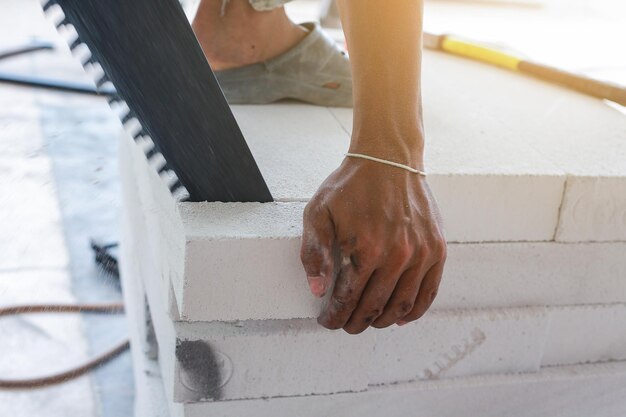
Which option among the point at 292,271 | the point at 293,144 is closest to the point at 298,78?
the point at 293,144

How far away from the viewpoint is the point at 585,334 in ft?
5.71

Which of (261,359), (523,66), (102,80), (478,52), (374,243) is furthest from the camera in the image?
(478,52)

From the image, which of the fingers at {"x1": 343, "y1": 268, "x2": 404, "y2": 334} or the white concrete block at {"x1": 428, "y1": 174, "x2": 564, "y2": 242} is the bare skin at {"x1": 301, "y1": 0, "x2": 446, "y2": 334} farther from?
the white concrete block at {"x1": 428, "y1": 174, "x2": 564, "y2": 242}

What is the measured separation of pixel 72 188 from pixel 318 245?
9.20ft

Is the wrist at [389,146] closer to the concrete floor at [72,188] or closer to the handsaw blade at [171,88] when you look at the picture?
the handsaw blade at [171,88]

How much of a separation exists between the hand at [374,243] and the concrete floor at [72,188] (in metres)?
1.32

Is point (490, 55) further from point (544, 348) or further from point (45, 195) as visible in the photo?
point (45, 195)

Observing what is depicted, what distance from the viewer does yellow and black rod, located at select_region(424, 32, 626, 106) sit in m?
2.10

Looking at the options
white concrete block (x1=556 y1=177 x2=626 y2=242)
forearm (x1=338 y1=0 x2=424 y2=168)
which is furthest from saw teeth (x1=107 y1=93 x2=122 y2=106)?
white concrete block (x1=556 y1=177 x2=626 y2=242)

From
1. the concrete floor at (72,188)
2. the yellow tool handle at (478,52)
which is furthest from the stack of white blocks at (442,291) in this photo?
the concrete floor at (72,188)

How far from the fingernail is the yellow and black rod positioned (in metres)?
1.22

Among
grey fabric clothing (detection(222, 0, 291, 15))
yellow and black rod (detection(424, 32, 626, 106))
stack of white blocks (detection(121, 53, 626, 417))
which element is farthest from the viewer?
yellow and black rod (detection(424, 32, 626, 106))

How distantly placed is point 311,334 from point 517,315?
1.55ft

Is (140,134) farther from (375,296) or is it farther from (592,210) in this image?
(592,210)
